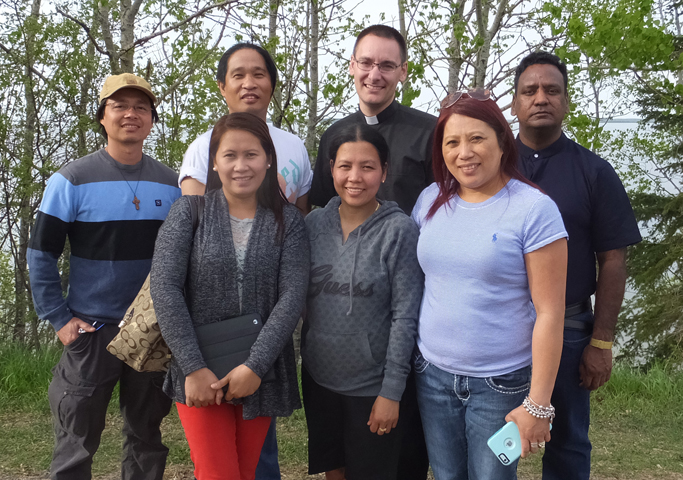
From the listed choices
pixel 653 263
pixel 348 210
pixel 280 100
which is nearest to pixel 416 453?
pixel 348 210

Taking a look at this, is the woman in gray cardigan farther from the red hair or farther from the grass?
the grass

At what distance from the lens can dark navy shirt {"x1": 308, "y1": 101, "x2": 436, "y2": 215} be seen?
3.01 metres

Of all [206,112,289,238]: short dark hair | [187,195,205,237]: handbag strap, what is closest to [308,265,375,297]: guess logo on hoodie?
[206,112,289,238]: short dark hair

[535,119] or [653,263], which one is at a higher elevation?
[535,119]

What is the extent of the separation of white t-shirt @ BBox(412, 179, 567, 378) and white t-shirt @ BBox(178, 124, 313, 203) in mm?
1104

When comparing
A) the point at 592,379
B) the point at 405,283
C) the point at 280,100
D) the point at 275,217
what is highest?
the point at 280,100

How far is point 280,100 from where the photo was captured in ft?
19.6

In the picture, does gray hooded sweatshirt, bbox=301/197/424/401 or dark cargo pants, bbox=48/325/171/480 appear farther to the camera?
dark cargo pants, bbox=48/325/171/480

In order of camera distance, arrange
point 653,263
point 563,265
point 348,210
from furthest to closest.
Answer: point 653,263, point 348,210, point 563,265

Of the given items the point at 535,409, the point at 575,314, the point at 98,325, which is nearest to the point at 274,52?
the point at 98,325

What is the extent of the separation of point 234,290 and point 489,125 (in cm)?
120

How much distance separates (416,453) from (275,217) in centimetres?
136

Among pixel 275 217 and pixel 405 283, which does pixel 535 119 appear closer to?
pixel 405 283

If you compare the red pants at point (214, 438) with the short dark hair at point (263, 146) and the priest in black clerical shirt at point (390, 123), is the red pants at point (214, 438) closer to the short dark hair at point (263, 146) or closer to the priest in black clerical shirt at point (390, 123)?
the short dark hair at point (263, 146)
